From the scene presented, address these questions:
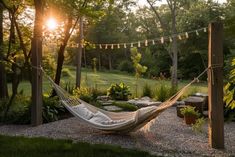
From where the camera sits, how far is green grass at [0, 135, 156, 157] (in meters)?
2.97

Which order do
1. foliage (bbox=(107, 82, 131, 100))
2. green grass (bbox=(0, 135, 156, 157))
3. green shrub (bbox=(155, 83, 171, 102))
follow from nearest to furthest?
green grass (bbox=(0, 135, 156, 157)) < green shrub (bbox=(155, 83, 171, 102)) < foliage (bbox=(107, 82, 131, 100))

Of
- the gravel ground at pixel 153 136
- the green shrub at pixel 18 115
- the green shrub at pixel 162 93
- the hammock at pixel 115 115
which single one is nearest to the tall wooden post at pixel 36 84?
the gravel ground at pixel 153 136

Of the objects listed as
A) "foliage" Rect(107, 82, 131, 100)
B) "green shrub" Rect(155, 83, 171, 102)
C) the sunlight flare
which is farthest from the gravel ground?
"foliage" Rect(107, 82, 131, 100)

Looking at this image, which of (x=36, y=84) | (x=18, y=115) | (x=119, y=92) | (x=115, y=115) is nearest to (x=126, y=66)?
(x=119, y=92)

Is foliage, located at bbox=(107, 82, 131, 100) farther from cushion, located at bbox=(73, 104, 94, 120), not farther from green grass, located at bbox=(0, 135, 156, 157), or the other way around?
green grass, located at bbox=(0, 135, 156, 157)

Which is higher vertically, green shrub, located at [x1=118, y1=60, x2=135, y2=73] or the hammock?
green shrub, located at [x1=118, y1=60, x2=135, y2=73]

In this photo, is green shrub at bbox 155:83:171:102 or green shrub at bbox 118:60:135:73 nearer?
green shrub at bbox 155:83:171:102

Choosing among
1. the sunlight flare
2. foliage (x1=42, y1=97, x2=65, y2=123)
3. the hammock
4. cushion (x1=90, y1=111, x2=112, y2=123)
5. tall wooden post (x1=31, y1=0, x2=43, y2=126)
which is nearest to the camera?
the hammock

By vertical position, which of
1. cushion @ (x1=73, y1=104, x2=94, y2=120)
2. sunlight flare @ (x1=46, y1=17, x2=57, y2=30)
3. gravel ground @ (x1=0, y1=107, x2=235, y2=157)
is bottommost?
gravel ground @ (x1=0, y1=107, x2=235, y2=157)

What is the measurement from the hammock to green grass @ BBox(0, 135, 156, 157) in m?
0.37

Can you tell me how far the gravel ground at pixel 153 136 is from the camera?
10.4ft

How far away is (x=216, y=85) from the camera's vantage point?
10.6 ft

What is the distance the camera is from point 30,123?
15.0 feet

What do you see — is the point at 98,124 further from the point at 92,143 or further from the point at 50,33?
the point at 50,33
